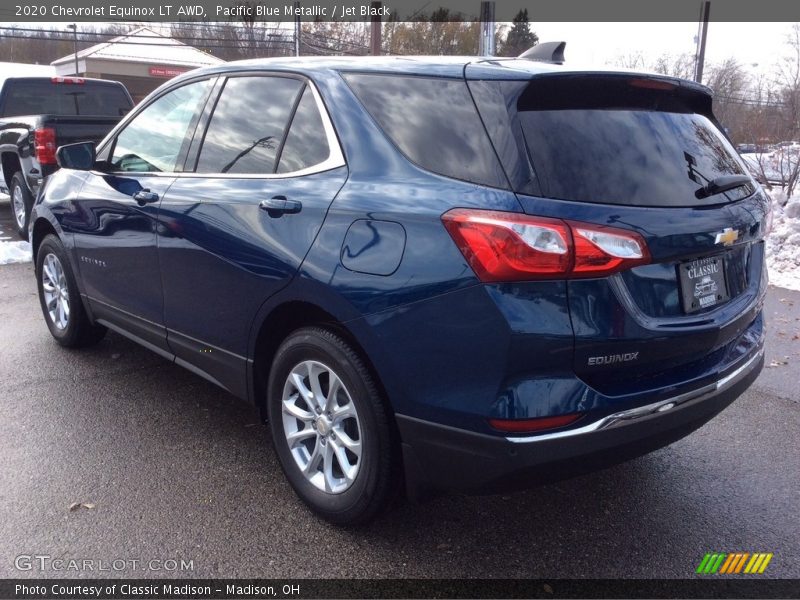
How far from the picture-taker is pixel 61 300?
503 cm

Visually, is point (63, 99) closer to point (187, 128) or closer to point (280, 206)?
point (187, 128)

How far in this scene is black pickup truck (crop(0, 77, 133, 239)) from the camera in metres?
8.06

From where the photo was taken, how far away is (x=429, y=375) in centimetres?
241

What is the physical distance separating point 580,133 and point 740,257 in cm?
91

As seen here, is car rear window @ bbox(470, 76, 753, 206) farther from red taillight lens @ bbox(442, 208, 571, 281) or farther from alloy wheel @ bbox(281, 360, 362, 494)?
alloy wheel @ bbox(281, 360, 362, 494)

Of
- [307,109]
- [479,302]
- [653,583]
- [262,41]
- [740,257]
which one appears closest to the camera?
[479,302]

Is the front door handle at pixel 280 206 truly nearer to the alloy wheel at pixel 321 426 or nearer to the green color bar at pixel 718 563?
the alloy wheel at pixel 321 426

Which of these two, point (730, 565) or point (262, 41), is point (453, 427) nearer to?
point (730, 565)

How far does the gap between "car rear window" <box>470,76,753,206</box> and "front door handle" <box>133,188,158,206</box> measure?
1957 mm

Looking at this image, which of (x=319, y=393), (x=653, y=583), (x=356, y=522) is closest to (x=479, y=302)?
(x=319, y=393)

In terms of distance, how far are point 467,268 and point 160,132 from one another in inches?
98.2

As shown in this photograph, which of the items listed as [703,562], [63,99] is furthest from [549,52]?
[63,99]

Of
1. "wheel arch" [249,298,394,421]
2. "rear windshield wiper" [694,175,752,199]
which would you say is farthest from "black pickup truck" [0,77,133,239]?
"rear windshield wiper" [694,175,752,199]

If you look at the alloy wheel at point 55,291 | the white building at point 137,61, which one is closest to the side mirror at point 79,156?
the alloy wheel at point 55,291
